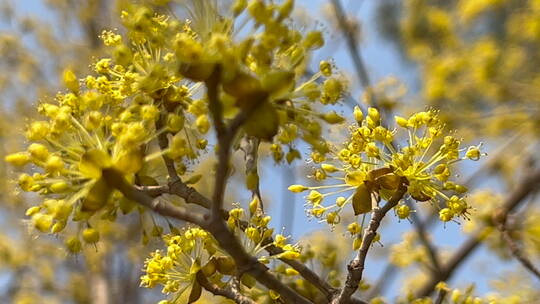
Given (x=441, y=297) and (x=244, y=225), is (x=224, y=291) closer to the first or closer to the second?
(x=244, y=225)

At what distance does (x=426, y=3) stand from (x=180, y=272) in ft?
19.4

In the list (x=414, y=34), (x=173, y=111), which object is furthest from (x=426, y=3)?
(x=173, y=111)

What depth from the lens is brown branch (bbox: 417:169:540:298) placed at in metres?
2.92

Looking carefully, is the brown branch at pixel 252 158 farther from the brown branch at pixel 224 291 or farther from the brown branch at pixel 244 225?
the brown branch at pixel 224 291

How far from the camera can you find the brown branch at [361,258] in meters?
1.33

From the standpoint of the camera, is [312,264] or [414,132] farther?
[312,264]

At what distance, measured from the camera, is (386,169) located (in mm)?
1511

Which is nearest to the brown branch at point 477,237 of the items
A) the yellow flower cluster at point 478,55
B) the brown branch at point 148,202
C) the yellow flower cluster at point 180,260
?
the yellow flower cluster at point 478,55

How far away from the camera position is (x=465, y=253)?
10.1 feet

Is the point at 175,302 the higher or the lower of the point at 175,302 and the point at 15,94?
the lower

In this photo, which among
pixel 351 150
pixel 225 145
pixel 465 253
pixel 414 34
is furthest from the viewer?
pixel 414 34

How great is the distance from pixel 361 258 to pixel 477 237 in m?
1.86

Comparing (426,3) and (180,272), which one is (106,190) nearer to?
(180,272)

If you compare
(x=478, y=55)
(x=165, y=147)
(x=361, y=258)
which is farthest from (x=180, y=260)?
(x=478, y=55)
